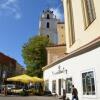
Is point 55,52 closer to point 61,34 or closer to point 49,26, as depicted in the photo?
point 61,34

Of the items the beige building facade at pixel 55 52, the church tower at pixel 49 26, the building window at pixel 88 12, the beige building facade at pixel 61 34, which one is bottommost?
the beige building facade at pixel 55 52

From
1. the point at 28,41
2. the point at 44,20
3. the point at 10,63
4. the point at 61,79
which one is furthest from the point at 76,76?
the point at 44,20

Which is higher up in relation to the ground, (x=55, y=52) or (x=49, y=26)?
(x=49, y=26)

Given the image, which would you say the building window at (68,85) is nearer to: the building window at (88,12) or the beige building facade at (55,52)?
the building window at (88,12)

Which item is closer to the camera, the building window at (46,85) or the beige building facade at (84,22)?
the beige building facade at (84,22)

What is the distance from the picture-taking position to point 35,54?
53.2m

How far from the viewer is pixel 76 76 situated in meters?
22.7

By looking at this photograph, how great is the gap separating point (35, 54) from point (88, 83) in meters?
33.8

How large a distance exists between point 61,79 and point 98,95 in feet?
34.8

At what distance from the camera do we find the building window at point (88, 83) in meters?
19.2

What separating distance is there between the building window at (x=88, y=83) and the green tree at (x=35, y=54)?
1183 inches

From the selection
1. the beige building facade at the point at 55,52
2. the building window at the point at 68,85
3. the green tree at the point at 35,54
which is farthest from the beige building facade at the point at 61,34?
the building window at the point at 68,85

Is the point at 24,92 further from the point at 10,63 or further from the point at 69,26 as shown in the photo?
the point at 10,63

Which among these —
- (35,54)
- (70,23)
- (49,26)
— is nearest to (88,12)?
(70,23)
